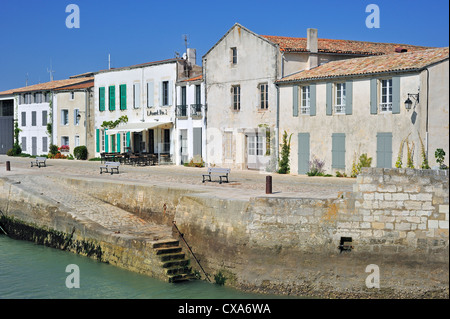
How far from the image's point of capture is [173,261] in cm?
1528

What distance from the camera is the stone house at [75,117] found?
3984 cm

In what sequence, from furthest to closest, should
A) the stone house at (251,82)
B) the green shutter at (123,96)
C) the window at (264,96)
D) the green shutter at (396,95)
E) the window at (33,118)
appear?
the window at (33,118) < the green shutter at (123,96) < the window at (264,96) < the stone house at (251,82) < the green shutter at (396,95)

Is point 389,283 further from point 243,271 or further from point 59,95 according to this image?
point 59,95

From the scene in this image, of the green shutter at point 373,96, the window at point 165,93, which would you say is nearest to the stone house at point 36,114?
the window at point 165,93

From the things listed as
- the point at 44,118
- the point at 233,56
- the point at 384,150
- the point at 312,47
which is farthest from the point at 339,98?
the point at 44,118

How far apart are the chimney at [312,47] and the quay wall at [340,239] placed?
46.9 ft

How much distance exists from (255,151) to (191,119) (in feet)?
17.4

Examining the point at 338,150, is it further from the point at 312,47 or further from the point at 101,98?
the point at 101,98

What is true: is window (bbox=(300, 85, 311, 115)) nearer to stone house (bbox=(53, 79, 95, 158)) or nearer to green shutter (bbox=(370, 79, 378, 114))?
green shutter (bbox=(370, 79, 378, 114))

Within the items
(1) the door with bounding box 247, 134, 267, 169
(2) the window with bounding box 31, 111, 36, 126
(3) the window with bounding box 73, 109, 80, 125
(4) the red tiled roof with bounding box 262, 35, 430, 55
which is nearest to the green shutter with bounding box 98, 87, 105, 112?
(3) the window with bounding box 73, 109, 80, 125

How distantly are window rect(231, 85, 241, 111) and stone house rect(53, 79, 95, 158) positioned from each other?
13756 mm

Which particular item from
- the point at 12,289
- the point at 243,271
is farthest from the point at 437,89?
the point at 12,289

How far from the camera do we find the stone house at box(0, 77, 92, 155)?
141 feet

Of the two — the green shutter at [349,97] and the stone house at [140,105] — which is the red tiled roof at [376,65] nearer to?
the green shutter at [349,97]
